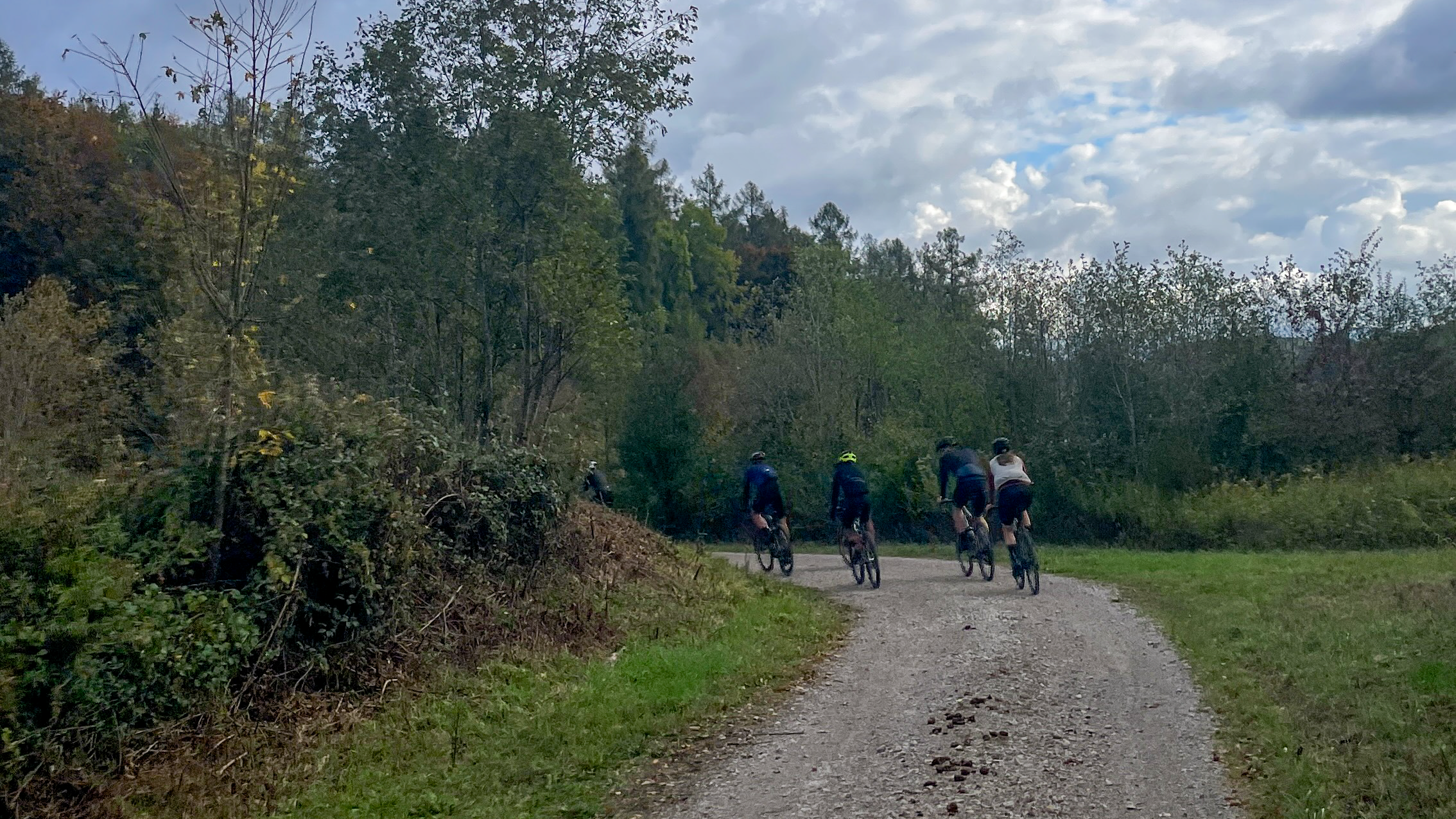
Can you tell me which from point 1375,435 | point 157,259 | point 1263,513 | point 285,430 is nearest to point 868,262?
point 1375,435

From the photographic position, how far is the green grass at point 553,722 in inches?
269

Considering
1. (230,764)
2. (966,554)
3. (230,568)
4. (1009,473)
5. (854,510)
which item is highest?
(1009,473)

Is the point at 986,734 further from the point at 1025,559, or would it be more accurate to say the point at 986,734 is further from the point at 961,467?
the point at 961,467

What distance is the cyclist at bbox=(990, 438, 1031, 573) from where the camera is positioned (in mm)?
14578

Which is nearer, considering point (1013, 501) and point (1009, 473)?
point (1013, 501)

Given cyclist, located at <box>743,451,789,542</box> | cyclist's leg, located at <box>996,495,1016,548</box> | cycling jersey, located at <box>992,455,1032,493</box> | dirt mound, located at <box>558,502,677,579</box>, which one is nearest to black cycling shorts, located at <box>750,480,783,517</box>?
cyclist, located at <box>743,451,789,542</box>

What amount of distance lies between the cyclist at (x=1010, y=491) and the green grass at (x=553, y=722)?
10.7 feet

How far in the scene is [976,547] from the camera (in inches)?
634

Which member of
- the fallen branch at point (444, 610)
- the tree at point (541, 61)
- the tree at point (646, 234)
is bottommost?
the fallen branch at point (444, 610)

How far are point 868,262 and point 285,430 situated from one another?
43.0 m

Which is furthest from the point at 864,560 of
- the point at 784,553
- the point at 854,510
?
the point at 784,553

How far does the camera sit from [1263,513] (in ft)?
75.7

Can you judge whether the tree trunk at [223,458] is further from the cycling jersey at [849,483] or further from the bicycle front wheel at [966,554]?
the bicycle front wheel at [966,554]

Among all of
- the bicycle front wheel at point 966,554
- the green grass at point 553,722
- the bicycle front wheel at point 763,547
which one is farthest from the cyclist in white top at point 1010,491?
the bicycle front wheel at point 763,547
